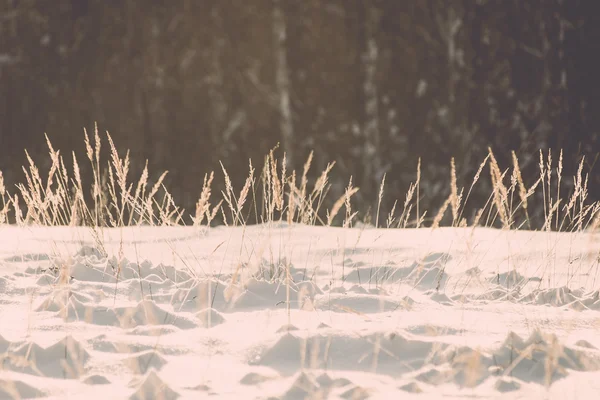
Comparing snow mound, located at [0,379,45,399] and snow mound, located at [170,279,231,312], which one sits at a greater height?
snow mound, located at [0,379,45,399]

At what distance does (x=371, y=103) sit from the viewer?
20.5ft

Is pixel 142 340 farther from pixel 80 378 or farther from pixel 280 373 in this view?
pixel 280 373

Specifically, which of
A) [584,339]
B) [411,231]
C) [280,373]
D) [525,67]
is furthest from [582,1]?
[280,373]

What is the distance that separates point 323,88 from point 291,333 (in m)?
4.49

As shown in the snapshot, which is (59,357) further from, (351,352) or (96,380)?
(351,352)

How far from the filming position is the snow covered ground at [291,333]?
167cm

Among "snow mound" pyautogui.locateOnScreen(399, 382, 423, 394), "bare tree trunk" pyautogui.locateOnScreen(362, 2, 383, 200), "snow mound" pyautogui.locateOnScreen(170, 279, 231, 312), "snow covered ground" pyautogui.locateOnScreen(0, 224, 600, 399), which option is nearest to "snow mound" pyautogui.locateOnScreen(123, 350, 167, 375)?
"snow covered ground" pyautogui.locateOnScreen(0, 224, 600, 399)

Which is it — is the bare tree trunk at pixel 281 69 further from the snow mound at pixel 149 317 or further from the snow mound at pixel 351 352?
the snow mound at pixel 351 352

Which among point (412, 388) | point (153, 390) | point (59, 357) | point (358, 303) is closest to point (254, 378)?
point (153, 390)

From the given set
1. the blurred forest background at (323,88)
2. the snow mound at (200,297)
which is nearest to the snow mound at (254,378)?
the snow mound at (200,297)

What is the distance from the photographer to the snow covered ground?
5.46 feet

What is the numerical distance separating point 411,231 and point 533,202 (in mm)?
2547

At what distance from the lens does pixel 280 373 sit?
174cm

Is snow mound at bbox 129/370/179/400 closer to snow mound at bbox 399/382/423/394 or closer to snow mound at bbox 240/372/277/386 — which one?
snow mound at bbox 240/372/277/386
